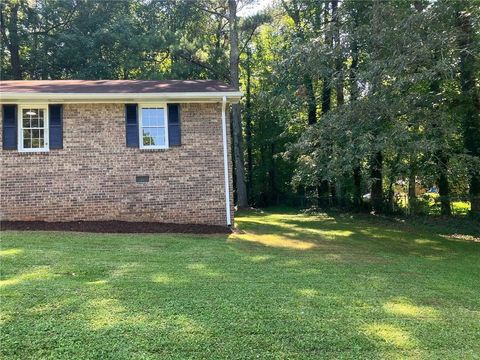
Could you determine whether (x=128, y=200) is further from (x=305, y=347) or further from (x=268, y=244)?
(x=305, y=347)

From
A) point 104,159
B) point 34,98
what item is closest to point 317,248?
point 104,159

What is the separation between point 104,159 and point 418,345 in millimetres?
10002

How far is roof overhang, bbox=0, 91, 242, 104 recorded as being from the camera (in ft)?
38.0

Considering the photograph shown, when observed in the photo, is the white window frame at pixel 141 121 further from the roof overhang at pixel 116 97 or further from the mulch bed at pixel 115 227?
the mulch bed at pixel 115 227

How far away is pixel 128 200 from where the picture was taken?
1230 centimetres

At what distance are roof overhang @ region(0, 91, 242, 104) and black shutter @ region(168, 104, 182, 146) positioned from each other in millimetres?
250

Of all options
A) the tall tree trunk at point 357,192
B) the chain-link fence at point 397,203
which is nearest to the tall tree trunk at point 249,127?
the chain-link fence at point 397,203

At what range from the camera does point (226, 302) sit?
16.7ft

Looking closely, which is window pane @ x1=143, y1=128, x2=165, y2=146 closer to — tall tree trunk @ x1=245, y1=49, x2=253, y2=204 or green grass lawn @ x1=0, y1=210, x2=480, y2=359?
green grass lawn @ x1=0, y1=210, x2=480, y2=359

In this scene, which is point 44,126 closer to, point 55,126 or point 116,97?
point 55,126

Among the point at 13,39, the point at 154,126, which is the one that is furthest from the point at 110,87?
the point at 13,39

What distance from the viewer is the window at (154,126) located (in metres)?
12.4

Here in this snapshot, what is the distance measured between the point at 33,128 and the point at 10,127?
577mm

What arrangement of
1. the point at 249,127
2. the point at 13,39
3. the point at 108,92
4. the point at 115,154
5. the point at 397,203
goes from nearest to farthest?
1. the point at 108,92
2. the point at 115,154
3. the point at 397,203
4. the point at 13,39
5. the point at 249,127
